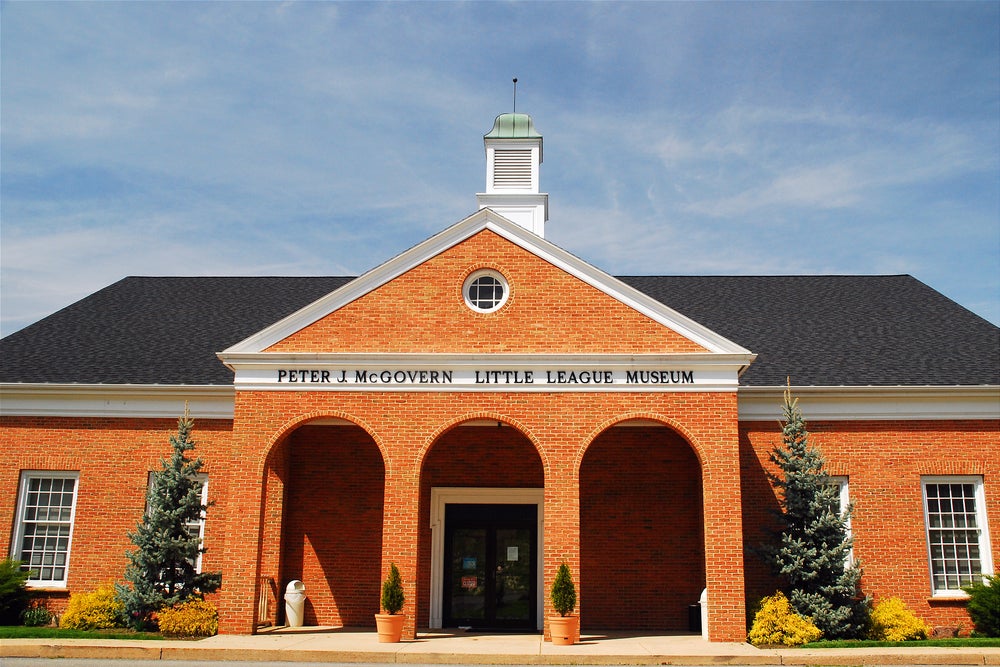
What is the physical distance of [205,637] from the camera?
16.0 metres

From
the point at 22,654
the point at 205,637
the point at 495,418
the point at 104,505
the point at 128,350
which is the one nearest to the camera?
the point at 22,654

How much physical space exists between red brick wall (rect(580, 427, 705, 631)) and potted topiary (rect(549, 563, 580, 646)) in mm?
3483

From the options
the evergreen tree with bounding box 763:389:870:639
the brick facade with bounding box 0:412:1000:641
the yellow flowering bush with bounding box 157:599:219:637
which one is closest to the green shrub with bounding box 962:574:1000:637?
the brick facade with bounding box 0:412:1000:641

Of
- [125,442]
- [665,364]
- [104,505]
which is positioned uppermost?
[665,364]

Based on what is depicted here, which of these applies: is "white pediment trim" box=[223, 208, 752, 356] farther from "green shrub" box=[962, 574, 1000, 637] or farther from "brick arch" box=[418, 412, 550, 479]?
"green shrub" box=[962, 574, 1000, 637]

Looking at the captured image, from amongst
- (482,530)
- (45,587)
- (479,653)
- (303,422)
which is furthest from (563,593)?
(45,587)

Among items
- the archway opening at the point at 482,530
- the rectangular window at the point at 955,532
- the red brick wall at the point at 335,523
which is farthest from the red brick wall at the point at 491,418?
the rectangular window at the point at 955,532

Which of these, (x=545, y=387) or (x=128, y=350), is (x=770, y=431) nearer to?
(x=545, y=387)

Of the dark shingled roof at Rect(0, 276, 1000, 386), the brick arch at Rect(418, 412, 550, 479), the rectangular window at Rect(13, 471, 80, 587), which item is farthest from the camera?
the dark shingled roof at Rect(0, 276, 1000, 386)

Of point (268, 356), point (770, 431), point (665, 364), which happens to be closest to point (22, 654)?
point (268, 356)

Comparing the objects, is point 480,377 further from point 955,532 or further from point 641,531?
point 955,532

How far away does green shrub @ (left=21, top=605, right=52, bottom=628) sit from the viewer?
17875mm

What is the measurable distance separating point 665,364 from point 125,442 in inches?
512

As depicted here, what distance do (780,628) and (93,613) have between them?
1391 cm
